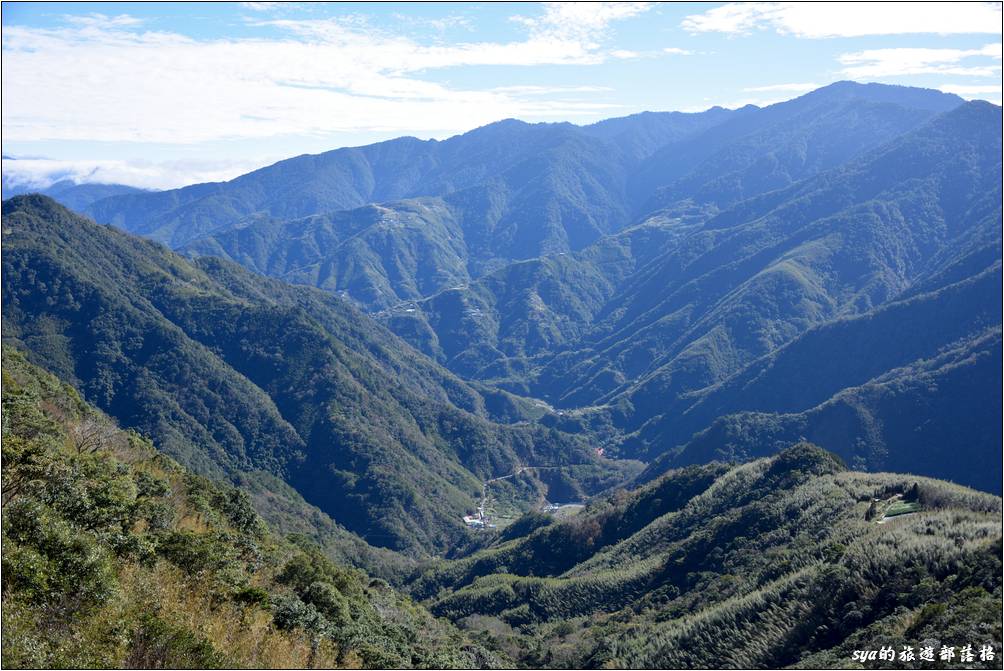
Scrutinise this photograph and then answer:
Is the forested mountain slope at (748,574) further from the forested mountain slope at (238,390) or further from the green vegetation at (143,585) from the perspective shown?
the forested mountain slope at (238,390)

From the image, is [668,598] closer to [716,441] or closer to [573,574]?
[573,574]

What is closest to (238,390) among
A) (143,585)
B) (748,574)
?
(748,574)

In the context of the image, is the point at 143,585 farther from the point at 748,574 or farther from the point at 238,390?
the point at 238,390

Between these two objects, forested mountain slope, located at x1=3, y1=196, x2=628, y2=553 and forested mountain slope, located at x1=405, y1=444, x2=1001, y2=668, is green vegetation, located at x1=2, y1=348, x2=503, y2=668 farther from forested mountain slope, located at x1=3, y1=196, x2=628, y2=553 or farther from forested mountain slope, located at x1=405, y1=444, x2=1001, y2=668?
forested mountain slope, located at x1=3, y1=196, x2=628, y2=553

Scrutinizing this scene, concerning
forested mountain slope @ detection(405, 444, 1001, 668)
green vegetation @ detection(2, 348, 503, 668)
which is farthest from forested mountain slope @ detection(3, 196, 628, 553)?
green vegetation @ detection(2, 348, 503, 668)

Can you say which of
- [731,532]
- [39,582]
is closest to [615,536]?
[731,532]
